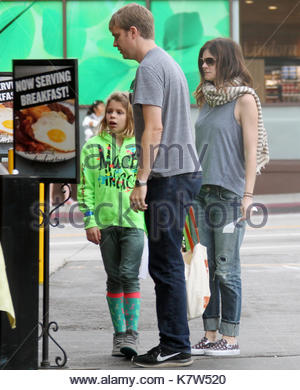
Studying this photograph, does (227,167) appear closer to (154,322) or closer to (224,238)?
(224,238)

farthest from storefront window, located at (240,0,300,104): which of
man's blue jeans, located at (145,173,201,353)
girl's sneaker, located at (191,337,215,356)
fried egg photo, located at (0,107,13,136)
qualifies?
man's blue jeans, located at (145,173,201,353)

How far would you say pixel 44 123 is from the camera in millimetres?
4801

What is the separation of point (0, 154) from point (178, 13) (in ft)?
31.2

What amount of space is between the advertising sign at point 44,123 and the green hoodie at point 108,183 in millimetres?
434

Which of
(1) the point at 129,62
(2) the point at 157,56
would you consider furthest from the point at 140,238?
(1) the point at 129,62

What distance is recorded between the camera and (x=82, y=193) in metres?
5.32

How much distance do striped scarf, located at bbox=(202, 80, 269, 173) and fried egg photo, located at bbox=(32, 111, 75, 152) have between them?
1004 millimetres

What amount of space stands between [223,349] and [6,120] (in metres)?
3.98

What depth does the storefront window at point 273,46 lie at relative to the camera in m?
17.3

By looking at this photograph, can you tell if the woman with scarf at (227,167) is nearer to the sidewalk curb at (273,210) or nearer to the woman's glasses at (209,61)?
the woman's glasses at (209,61)

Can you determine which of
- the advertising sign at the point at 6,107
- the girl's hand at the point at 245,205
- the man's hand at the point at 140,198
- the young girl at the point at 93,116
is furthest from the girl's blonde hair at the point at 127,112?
the young girl at the point at 93,116

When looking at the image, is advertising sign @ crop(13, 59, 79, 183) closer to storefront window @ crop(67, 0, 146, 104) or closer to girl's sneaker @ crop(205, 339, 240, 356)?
girl's sneaker @ crop(205, 339, 240, 356)

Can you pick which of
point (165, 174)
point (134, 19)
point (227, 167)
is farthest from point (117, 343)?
point (134, 19)
